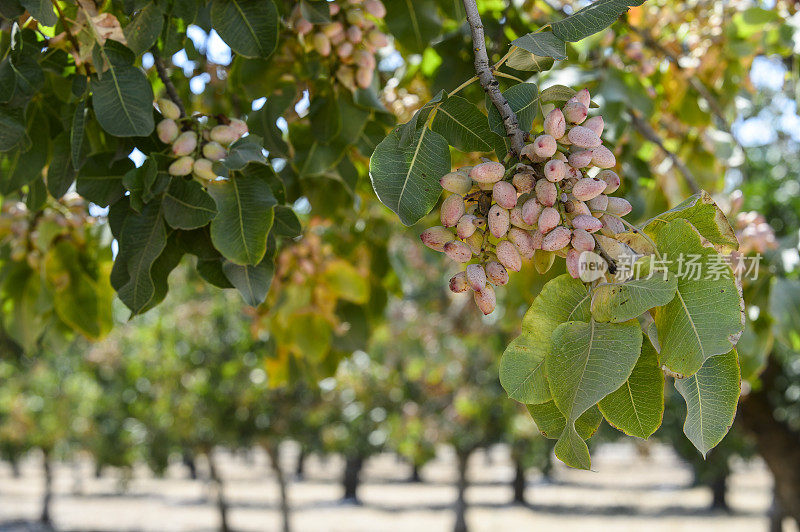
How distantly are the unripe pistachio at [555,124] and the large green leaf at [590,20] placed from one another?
0.35 ft

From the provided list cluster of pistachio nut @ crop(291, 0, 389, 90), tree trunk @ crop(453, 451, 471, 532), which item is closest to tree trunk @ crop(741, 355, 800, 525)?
cluster of pistachio nut @ crop(291, 0, 389, 90)

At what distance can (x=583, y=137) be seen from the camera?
2.01 ft

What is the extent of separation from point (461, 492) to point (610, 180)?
1070 cm

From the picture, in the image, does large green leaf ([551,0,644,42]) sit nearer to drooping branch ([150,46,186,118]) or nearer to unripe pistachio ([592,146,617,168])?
unripe pistachio ([592,146,617,168])

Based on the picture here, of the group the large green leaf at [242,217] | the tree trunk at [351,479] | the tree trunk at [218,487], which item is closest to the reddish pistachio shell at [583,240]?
the large green leaf at [242,217]

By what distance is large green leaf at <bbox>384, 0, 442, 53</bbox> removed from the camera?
4.40 feet

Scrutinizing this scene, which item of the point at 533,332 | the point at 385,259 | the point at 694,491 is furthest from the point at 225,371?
the point at 694,491

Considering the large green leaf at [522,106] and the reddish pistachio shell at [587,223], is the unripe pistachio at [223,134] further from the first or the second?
the reddish pistachio shell at [587,223]

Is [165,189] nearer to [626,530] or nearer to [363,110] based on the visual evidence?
[363,110]

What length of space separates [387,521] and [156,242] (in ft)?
45.8

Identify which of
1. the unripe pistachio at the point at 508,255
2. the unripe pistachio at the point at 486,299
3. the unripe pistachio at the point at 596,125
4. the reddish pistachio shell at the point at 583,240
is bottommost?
the unripe pistachio at the point at 486,299

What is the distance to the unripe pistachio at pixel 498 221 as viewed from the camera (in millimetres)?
596

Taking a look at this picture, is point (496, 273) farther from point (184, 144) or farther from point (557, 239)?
point (184, 144)

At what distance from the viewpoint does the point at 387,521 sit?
13898mm
